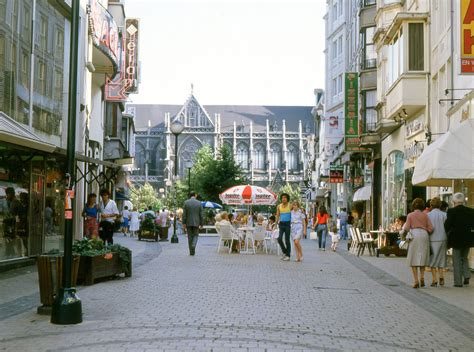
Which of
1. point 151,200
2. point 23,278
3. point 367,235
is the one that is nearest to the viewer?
point 23,278

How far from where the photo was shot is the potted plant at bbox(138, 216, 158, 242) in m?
34.6

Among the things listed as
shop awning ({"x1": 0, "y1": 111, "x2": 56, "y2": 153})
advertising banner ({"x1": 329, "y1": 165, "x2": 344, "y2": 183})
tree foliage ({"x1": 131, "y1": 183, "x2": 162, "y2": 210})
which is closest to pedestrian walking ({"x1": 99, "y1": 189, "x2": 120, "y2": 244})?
shop awning ({"x1": 0, "y1": 111, "x2": 56, "y2": 153})

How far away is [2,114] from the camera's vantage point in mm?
14641

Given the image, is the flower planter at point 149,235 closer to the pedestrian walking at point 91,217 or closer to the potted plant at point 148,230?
the potted plant at point 148,230

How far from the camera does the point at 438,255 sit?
1445cm

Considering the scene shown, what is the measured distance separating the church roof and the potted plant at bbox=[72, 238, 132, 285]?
121609 mm

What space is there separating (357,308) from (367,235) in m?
17.2

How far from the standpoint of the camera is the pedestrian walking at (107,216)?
19.6 meters

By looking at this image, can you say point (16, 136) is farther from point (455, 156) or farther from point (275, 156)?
point (275, 156)

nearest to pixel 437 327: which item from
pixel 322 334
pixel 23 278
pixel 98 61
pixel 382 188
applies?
pixel 322 334

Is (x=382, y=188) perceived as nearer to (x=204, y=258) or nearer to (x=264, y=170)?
(x=204, y=258)

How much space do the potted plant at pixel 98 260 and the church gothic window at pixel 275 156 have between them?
120m

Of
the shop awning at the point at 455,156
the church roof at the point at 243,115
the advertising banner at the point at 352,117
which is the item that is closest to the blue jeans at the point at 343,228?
the advertising banner at the point at 352,117

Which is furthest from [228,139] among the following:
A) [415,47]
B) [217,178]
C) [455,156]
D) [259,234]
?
[455,156]
